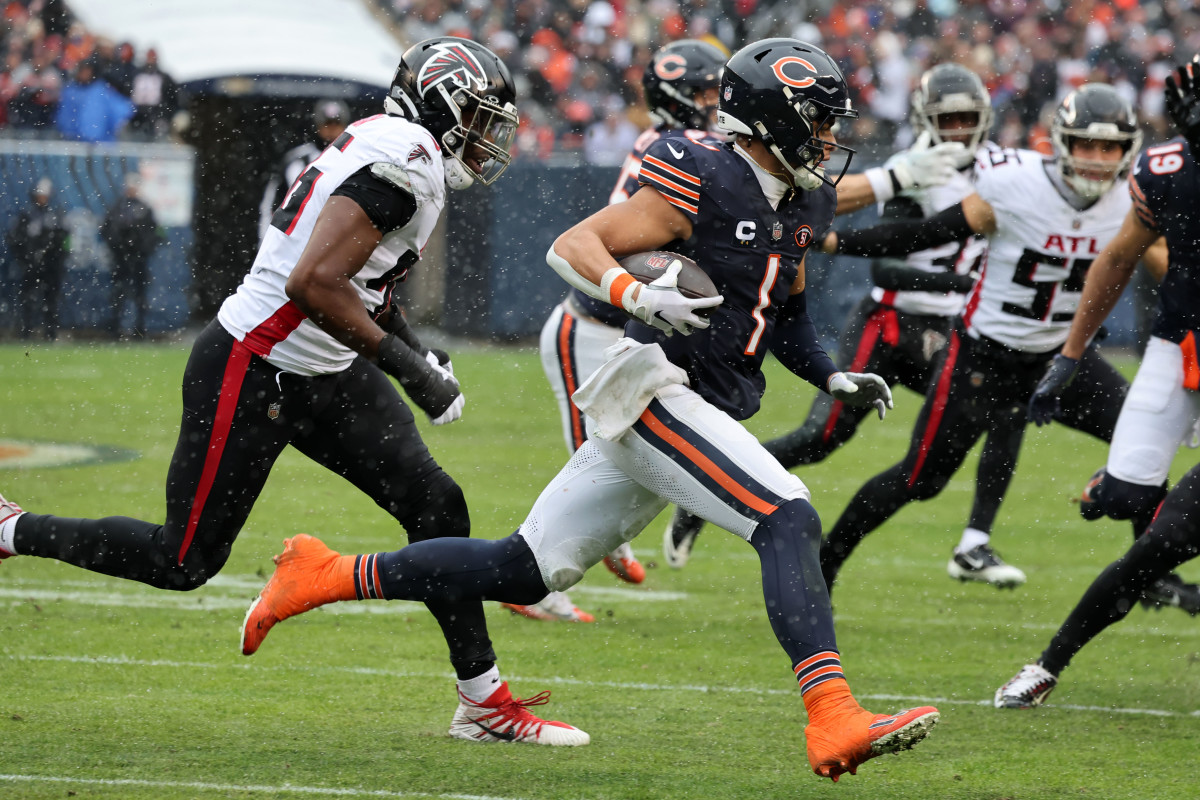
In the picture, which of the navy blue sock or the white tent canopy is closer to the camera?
the navy blue sock

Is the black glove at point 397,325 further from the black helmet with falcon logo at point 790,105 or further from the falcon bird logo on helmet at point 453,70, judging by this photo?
the black helmet with falcon logo at point 790,105

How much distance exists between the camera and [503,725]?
12.7 feet

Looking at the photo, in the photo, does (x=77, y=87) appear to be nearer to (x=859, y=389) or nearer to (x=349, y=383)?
(x=349, y=383)

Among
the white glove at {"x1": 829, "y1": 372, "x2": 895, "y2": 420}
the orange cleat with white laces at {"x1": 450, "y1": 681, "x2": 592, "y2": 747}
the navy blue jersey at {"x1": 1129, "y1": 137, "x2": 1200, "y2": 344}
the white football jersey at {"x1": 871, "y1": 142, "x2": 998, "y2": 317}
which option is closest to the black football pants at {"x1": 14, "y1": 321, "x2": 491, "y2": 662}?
A: the orange cleat with white laces at {"x1": 450, "y1": 681, "x2": 592, "y2": 747}

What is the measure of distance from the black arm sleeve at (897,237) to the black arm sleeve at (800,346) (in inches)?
50.9

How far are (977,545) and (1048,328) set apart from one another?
998mm

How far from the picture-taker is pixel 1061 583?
20.4ft

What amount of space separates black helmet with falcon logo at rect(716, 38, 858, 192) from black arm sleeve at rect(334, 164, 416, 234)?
0.78m

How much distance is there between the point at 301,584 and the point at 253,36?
1428 cm

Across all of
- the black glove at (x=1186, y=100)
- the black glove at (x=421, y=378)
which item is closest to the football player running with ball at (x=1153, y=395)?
the black glove at (x=1186, y=100)

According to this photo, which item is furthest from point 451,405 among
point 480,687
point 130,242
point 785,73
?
point 130,242

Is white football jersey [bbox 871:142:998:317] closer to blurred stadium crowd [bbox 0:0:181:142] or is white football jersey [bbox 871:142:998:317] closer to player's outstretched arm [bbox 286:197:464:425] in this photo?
player's outstretched arm [bbox 286:197:464:425]

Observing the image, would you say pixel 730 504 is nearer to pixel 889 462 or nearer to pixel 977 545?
pixel 977 545

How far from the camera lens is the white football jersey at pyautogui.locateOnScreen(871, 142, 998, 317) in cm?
625
